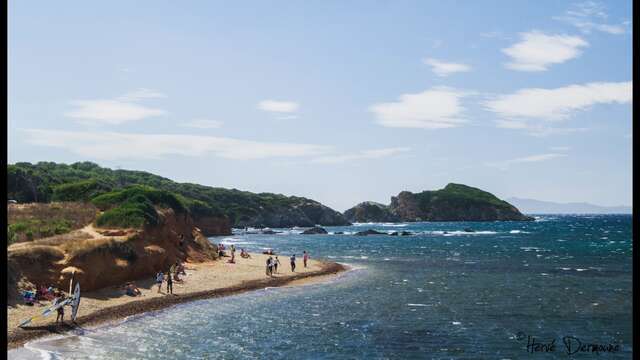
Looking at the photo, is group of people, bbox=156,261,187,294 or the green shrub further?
the green shrub

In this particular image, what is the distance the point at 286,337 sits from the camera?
32.7m

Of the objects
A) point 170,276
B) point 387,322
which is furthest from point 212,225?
point 387,322

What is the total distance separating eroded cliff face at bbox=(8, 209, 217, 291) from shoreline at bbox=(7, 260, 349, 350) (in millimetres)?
5052

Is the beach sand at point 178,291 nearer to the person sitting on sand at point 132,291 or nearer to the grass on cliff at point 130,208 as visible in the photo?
A: the person sitting on sand at point 132,291

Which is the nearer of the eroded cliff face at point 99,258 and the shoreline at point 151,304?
the shoreline at point 151,304

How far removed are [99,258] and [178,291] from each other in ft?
23.1

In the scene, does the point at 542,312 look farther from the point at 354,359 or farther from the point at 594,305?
the point at 354,359

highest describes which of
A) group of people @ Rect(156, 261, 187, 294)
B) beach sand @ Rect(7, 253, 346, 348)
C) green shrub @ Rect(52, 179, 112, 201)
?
green shrub @ Rect(52, 179, 112, 201)

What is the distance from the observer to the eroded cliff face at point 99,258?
133 ft

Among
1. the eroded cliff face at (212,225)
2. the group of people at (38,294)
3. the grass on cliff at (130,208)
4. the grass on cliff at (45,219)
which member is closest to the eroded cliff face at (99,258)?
the grass on cliff at (130,208)

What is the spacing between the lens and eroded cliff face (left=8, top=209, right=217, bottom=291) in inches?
1591

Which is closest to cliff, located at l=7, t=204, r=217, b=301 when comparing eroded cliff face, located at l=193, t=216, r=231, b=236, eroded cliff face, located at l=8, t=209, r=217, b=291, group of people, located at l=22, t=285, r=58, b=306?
A: eroded cliff face, located at l=8, t=209, r=217, b=291

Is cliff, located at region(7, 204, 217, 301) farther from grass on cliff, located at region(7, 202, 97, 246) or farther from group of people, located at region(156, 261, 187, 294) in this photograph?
grass on cliff, located at region(7, 202, 97, 246)

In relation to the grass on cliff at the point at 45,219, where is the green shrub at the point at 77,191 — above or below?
above
